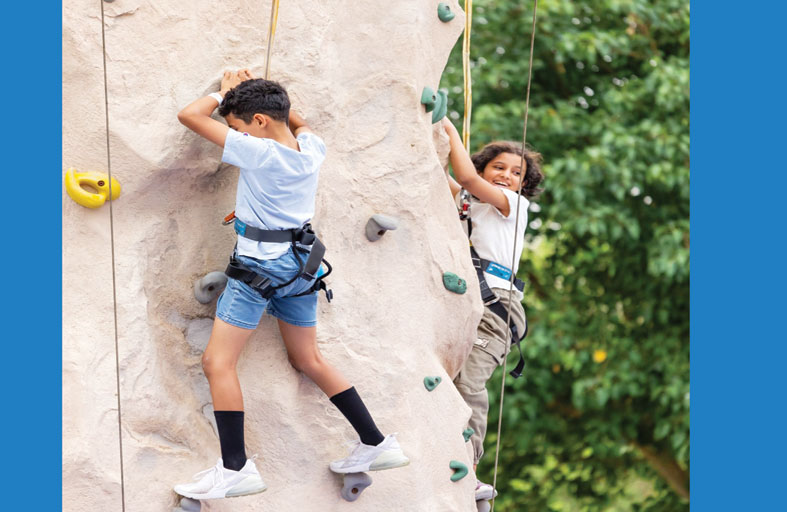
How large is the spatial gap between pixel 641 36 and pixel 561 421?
8.34 feet

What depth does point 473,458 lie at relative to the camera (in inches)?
165

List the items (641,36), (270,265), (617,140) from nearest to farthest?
(270,265)
(617,140)
(641,36)

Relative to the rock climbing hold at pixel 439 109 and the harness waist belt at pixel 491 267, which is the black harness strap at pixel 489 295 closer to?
the harness waist belt at pixel 491 267

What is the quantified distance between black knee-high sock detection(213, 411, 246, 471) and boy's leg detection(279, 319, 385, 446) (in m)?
0.31

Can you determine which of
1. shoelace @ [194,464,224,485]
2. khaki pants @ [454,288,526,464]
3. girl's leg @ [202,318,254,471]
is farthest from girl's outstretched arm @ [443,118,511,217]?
shoelace @ [194,464,224,485]

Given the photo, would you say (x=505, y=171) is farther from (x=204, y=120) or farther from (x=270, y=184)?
(x=204, y=120)

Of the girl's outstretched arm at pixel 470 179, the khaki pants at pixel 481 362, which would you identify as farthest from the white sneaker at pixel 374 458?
the girl's outstretched arm at pixel 470 179

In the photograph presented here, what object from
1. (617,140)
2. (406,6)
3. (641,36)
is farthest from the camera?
(641,36)

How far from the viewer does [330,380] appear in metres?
3.56

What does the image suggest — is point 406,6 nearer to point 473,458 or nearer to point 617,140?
point 473,458

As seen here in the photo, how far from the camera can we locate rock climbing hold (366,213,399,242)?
12.3 ft

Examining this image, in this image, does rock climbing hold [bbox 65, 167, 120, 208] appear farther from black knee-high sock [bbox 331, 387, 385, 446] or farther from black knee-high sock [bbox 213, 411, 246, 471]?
black knee-high sock [bbox 331, 387, 385, 446]

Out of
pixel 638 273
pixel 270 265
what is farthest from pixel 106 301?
pixel 638 273

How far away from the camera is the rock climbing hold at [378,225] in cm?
375
